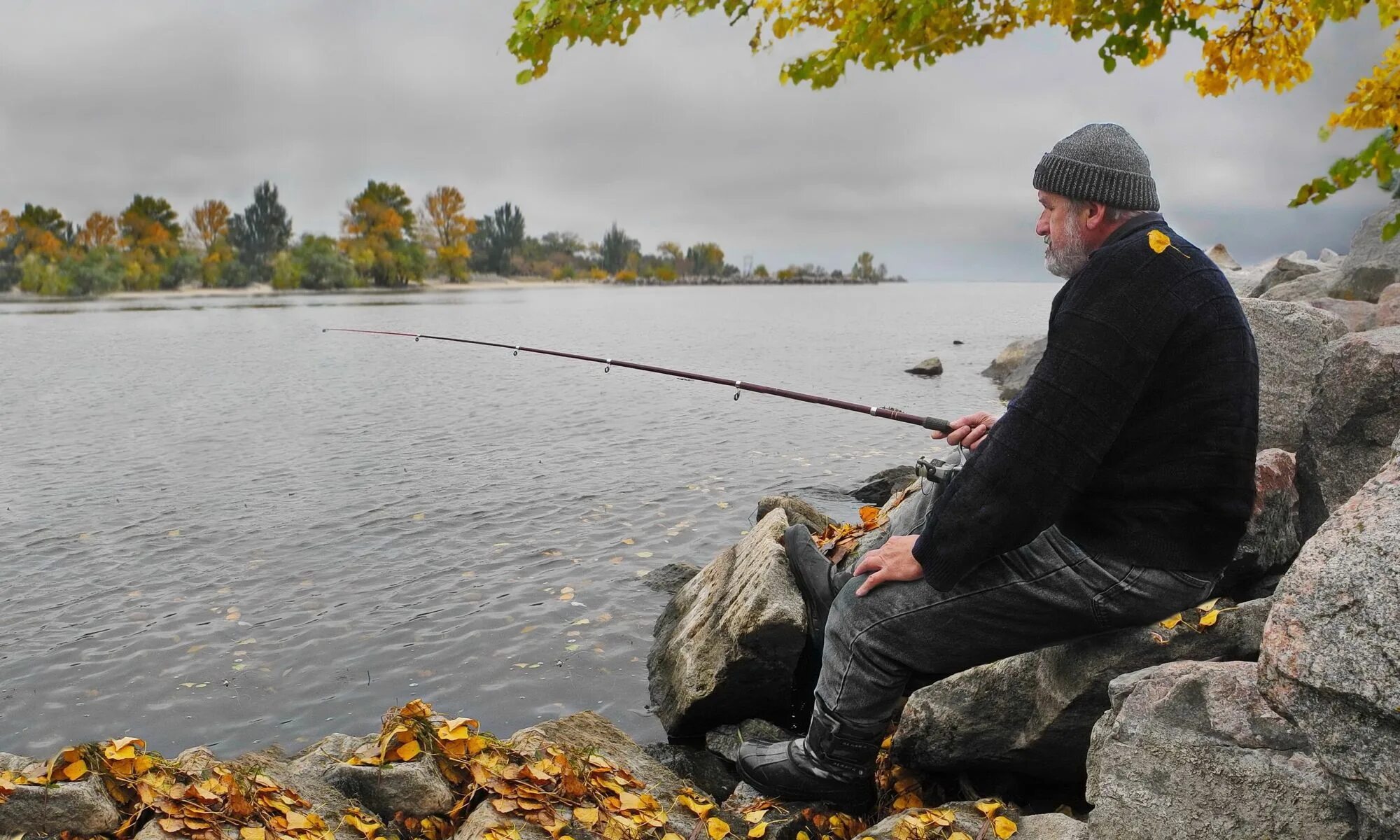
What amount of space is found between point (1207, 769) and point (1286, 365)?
438 cm

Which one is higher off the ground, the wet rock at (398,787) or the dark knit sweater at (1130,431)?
the dark knit sweater at (1130,431)

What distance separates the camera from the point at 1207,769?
3.41 metres

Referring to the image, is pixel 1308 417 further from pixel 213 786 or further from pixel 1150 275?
pixel 213 786

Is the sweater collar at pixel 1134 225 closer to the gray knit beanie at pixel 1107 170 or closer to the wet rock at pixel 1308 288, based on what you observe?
the gray knit beanie at pixel 1107 170

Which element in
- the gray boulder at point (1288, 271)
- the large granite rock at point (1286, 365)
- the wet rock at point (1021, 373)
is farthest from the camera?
the wet rock at point (1021, 373)

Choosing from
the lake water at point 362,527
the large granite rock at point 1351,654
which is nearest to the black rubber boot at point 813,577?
the lake water at point 362,527

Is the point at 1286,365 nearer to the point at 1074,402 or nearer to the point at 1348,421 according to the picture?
the point at 1348,421

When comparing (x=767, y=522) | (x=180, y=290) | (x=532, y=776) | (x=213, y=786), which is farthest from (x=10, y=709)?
(x=180, y=290)

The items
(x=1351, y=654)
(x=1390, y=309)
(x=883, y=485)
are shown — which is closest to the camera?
(x=1351, y=654)

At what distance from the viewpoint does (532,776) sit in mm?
4422

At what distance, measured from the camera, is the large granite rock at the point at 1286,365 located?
262 inches

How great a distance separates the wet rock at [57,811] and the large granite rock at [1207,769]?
13.0 ft

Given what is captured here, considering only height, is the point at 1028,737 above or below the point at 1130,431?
below

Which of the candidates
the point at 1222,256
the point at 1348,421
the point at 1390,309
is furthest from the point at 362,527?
the point at 1222,256
